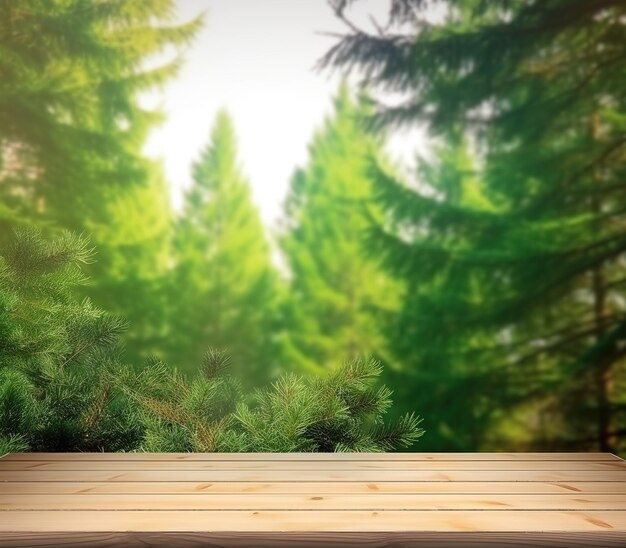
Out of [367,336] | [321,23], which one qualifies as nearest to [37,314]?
[321,23]

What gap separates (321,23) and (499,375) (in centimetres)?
343

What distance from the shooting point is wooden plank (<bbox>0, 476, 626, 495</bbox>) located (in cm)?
90

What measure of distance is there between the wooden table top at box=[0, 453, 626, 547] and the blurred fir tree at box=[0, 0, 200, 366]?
2.81 meters

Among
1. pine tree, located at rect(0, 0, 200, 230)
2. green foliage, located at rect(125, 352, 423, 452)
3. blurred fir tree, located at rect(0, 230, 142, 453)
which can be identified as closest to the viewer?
blurred fir tree, located at rect(0, 230, 142, 453)

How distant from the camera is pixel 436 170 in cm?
524

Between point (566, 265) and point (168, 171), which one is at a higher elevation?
point (168, 171)

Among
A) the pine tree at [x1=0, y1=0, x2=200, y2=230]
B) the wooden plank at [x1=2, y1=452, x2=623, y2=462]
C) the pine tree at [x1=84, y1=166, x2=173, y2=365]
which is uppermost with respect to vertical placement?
the pine tree at [x1=0, y1=0, x2=200, y2=230]

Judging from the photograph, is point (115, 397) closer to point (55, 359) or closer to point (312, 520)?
point (55, 359)

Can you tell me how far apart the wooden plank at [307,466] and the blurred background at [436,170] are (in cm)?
61

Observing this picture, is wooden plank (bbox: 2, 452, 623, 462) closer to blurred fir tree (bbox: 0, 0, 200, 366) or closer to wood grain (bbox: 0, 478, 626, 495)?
wood grain (bbox: 0, 478, 626, 495)

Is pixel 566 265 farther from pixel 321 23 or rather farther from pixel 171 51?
pixel 171 51

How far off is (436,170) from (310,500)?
473 cm

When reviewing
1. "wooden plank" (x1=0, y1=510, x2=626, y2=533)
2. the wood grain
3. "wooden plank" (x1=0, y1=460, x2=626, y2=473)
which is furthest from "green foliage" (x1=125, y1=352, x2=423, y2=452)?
"wooden plank" (x1=0, y1=510, x2=626, y2=533)

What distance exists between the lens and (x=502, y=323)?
3.61 metres
